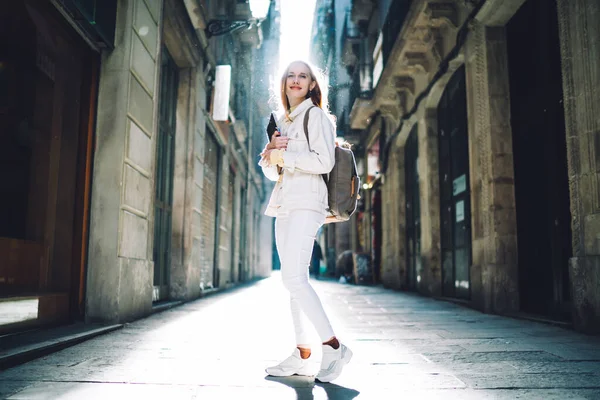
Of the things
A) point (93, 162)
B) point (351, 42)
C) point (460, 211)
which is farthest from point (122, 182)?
point (351, 42)

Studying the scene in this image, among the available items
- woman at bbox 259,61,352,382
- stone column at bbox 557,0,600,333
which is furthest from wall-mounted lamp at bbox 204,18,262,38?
woman at bbox 259,61,352,382

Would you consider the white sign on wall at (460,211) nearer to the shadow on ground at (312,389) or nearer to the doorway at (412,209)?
the doorway at (412,209)

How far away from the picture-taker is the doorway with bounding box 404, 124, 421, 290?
12.5 metres

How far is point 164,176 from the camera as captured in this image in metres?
8.18

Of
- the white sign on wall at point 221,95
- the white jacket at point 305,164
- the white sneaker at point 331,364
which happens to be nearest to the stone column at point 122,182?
the white jacket at point 305,164

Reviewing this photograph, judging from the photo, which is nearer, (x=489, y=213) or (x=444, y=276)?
(x=489, y=213)

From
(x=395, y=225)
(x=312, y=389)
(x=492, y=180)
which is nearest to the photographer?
(x=312, y=389)

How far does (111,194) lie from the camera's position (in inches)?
206

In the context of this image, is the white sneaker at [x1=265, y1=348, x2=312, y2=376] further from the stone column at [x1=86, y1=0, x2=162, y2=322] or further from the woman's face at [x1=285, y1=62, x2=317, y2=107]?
the stone column at [x1=86, y1=0, x2=162, y2=322]

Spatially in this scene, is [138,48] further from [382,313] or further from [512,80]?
[512,80]

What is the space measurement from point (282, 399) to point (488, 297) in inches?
203

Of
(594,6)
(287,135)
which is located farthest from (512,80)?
(287,135)

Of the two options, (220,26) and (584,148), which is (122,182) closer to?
(584,148)

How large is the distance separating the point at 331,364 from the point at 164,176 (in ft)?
19.2
